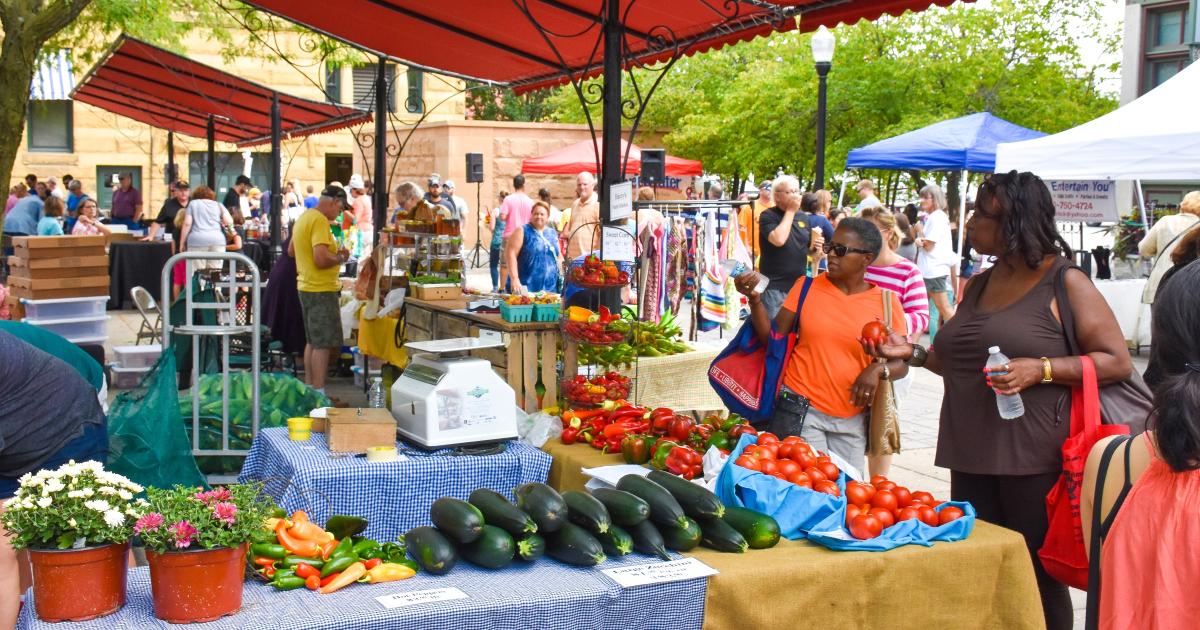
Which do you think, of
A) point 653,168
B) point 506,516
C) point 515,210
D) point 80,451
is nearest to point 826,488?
point 506,516

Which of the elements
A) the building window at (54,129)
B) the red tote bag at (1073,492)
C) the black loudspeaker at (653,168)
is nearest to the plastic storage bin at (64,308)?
the black loudspeaker at (653,168)

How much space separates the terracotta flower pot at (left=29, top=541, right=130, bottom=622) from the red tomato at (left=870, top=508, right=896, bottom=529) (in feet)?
7.35

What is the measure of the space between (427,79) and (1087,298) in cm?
3196

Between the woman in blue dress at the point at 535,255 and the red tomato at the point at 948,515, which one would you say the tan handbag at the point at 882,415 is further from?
the woman in blue dress at the point at 535,255

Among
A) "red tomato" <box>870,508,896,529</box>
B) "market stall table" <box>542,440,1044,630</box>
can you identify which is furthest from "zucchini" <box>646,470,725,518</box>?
"red tomato" <box>870,508,896,529</box>

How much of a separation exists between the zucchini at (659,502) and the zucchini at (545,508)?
0.85ft

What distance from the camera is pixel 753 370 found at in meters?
5.03

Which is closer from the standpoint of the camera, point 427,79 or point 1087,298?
point 1087,298

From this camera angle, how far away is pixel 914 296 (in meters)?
6.23

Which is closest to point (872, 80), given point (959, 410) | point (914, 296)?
point (914, 296)

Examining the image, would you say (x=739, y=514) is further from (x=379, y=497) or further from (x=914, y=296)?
(x=914, y=296)

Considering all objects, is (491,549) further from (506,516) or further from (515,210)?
(515,210)

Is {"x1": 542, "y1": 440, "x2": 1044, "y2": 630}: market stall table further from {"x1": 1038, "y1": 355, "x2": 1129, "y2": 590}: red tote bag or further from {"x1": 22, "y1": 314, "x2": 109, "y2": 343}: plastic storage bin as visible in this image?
{"x1": 22, "y1": 314, "x2": 109, "y2": 343}: plastic storage bin

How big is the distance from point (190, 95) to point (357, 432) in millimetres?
13787
